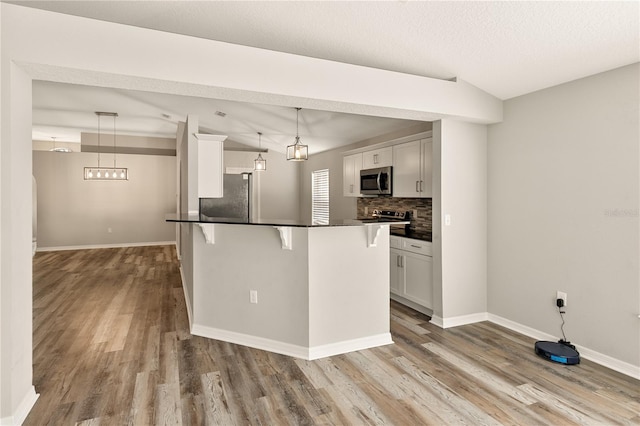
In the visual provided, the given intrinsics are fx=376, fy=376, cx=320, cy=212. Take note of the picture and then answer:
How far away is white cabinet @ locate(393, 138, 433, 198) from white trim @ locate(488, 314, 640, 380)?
161cm

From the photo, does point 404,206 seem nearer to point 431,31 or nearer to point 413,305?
point 413,305

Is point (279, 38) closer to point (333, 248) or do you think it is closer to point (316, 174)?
point (333, 248)

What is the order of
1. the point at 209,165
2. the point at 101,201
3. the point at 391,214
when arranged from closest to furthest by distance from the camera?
1. the point at 209,165
2. the point at 391,214
3. the point at 101,201

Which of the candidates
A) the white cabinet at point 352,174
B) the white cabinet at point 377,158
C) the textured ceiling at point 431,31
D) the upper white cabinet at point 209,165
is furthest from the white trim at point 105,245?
the textured ceiling at point 431,31

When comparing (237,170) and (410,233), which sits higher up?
(237,170)

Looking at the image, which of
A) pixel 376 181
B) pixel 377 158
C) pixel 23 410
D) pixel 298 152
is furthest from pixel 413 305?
pixel 23 410

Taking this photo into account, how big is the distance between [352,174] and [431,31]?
11.1 feet

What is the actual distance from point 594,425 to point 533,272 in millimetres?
1669

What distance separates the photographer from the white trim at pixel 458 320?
3953mm

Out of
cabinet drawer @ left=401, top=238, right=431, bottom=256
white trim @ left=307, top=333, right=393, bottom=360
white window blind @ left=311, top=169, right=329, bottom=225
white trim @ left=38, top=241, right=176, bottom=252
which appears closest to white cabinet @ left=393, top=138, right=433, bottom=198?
cabinet drawer @ left=401, top=238, right=431, bottom=256

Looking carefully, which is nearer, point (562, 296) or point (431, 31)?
point (431, 31)

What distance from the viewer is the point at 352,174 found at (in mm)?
6117

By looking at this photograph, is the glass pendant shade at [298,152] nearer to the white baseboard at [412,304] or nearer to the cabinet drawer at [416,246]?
the cabinet drawer at [416,246]

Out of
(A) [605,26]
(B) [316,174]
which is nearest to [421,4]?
(A) [605,26]
